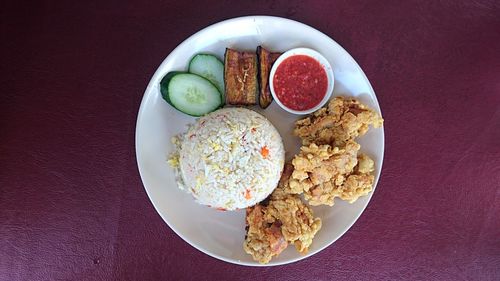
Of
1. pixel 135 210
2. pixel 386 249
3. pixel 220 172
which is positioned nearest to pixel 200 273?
pixel 135 210

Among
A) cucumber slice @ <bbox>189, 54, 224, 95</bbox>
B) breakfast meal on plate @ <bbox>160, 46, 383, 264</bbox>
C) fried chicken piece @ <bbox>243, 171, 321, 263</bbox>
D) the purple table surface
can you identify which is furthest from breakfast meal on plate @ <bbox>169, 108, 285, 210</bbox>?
the purple table surface

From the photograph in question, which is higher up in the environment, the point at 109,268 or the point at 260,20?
the point at 260,20

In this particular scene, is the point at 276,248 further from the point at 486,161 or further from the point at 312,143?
the point at 486,161

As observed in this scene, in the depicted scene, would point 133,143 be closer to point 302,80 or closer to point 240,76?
point 240,76

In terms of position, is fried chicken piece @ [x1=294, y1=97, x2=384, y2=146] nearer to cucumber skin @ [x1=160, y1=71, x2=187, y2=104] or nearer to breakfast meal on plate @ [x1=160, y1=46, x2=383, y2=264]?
breakfast meal on plate @ [x1=160, y1=46, x2=383, y2=264]

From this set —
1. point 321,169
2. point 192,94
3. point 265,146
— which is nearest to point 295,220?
point 321,169

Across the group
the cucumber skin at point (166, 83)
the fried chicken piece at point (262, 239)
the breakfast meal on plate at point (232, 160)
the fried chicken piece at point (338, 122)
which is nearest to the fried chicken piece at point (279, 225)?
the fried chicken piece at point (262, 239)
